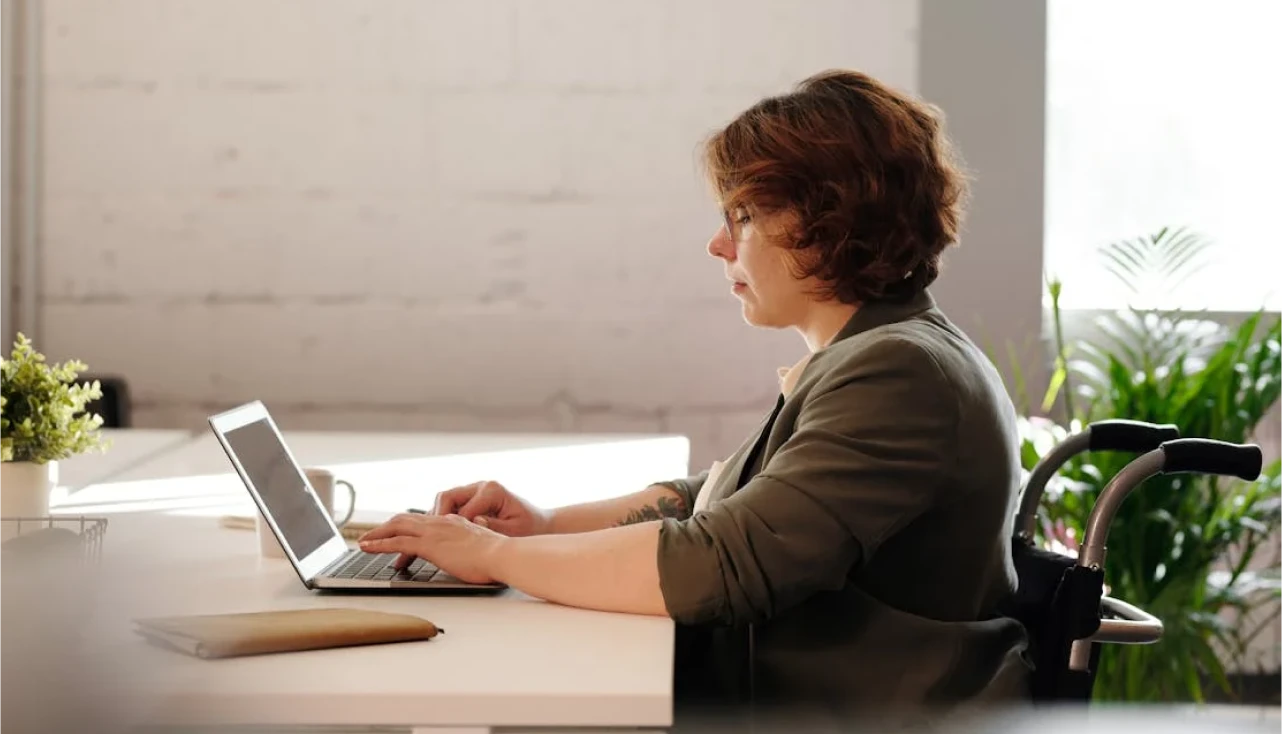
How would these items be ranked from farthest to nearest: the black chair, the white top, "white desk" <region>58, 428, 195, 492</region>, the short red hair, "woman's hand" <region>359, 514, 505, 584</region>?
the black chair
"white desk" <region>58, 428, 195, 492</region>
the short red hair
"woman's hand" <region>359, 514, 505, 584</region>
the white top

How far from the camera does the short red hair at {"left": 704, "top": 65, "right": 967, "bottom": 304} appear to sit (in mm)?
1547

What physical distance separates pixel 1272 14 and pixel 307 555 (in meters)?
2.95

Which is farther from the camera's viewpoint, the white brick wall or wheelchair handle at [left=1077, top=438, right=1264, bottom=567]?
the white brick wall

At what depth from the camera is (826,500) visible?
1.33m

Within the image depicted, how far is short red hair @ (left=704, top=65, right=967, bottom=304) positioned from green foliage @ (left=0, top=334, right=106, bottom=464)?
2.64 feet

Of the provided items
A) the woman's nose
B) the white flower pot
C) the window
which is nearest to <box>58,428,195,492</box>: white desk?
the white flower pot

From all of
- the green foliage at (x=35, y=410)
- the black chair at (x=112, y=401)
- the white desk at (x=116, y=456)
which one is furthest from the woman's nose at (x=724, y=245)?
the black chair at (x=112, y=401)

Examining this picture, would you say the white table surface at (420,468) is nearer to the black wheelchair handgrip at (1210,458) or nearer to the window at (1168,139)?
the black wheelchair handgrip at (1210,458)

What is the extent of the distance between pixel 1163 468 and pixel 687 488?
0.62 m

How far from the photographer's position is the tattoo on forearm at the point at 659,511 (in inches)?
72.4

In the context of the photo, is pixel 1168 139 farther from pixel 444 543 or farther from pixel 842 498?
pixel 444 543

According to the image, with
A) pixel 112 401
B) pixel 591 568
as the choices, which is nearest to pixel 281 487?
pixel 591 568

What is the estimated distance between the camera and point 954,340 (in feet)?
4.87

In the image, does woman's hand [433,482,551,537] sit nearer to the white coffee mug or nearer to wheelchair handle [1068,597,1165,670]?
the white coffee mug
